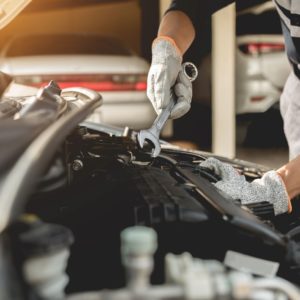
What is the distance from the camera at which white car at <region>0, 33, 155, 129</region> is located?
190 inches

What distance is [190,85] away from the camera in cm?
198

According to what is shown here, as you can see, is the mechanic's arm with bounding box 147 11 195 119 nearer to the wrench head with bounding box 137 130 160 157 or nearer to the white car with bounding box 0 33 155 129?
the wrench head with bounding box 137 130 160 157

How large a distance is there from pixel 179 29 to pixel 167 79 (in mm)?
283

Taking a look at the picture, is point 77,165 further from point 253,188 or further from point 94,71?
point 94,71

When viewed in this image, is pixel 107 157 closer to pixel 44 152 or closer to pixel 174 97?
pixel 174 97

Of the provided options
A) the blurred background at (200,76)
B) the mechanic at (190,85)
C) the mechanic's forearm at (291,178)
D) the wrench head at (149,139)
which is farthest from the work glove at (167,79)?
the blurred background at (200,76)

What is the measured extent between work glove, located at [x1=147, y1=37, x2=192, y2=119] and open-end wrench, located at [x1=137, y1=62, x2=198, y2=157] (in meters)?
0.02

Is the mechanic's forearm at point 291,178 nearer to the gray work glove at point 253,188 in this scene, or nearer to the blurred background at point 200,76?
the gray work glove at point 253,188

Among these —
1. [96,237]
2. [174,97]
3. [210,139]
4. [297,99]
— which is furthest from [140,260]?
[210,139]

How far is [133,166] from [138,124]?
3549 millimetres

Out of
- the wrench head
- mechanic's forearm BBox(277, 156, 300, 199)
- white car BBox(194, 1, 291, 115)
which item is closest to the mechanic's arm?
the wrench head

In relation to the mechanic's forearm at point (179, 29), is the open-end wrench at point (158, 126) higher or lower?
lower

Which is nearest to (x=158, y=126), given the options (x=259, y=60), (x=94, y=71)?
(x=94, y=71)

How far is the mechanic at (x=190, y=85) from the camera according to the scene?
1.68 meters
